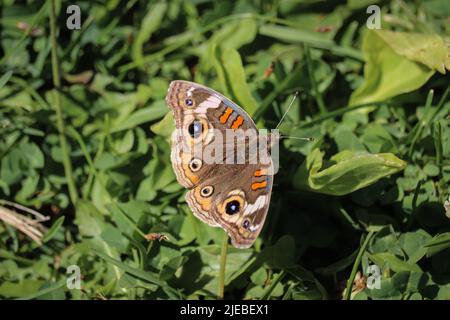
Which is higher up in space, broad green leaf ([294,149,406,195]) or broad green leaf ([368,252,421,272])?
broad green leaf ([294,149,406,195])

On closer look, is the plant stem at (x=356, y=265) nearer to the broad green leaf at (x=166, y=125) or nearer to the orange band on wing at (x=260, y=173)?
the orange band on wing at (x=260, y=173)

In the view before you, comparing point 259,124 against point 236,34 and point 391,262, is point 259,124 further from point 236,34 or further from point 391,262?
point 391,262

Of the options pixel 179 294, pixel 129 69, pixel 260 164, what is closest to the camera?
pixel 260 164

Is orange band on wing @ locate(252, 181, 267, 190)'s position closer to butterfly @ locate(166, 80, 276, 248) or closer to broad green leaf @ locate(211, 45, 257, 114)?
butterfly @ locate(166, 80, 276, 248)

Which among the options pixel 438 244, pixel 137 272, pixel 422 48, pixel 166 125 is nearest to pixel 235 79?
pixel 166 125

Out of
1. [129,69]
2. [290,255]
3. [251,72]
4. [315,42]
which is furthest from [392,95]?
[129,69]

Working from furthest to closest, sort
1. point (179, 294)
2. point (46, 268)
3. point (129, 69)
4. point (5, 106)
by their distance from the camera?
point (129, 69) → point (5, 106) → point (46, 268) → point (179, 294)

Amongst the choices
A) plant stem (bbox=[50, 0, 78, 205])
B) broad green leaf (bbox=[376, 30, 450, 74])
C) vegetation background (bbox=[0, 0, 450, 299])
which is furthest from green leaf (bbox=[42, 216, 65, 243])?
broad green leaf (bbox=[376, 30, 450, 74])

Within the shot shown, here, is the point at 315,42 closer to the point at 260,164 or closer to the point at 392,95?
the point at 392,95
